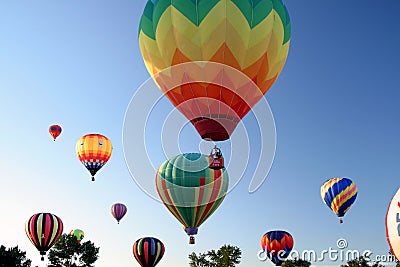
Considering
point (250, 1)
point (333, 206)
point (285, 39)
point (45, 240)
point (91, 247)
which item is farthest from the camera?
point (91, 247)

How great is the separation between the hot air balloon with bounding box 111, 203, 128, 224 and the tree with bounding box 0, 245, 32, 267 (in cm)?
889

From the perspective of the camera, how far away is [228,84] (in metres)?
15.8

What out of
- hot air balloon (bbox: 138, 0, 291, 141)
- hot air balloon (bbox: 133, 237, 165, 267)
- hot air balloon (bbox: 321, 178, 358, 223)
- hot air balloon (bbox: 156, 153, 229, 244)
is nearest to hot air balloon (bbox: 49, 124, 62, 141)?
hot air balloon (bbox: 133, 237, 165, 267)

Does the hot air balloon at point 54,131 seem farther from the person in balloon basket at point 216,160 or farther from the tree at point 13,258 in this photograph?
the person in balloon basket at point 216,160

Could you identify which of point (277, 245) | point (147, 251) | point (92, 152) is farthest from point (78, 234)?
point (277, 245)

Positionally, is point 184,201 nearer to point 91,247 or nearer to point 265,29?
point 265,29

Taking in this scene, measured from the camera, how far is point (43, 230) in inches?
1305

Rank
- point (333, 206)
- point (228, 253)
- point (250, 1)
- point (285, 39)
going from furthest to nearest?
1. point (228, 253)
2. point (333, 206)
3. point (285, 39)
4. point (250, 1)

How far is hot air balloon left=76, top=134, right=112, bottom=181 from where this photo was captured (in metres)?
32.3

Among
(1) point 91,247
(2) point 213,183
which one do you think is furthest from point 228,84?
(1) point 91,247

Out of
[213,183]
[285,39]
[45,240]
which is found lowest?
[45,240]

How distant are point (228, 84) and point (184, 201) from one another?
37.3 ft

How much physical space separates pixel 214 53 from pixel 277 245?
24.0 metres

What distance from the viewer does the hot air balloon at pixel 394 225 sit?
894 cm
